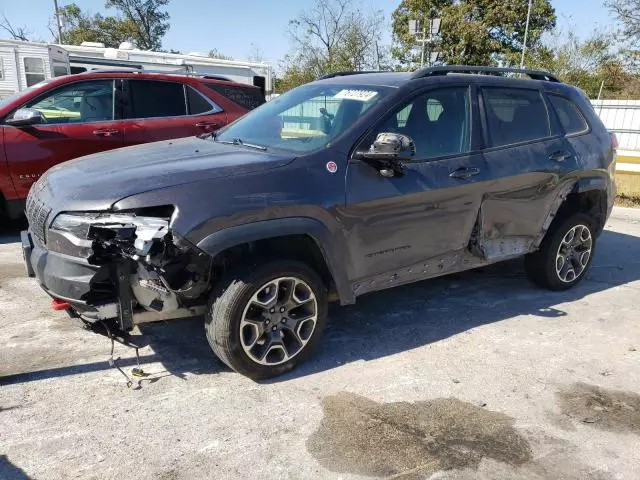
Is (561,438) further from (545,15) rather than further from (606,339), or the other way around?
(545,15)

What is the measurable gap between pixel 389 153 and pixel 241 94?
4.72 meters

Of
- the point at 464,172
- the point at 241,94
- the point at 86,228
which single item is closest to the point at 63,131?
the point at 241,94

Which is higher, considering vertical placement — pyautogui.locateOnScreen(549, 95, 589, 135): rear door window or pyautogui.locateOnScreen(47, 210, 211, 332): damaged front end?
pyautogui.locateOnScreen(549, 95, 589, 135): rear door window

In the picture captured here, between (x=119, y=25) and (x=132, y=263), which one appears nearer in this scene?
(x=132, y=263)

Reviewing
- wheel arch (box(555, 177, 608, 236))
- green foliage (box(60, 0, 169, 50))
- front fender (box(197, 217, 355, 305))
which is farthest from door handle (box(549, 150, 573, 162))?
green foliage (box(60, 0, 169, 50))

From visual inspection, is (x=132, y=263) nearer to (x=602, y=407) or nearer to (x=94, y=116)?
(x=602, y=407)

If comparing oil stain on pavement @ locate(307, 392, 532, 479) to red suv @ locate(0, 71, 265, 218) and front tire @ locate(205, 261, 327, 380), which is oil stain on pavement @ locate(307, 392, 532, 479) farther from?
red suv @ locate(0, 71, 265, 218)

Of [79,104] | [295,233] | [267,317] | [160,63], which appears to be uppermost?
[160,63]

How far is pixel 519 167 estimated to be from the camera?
4.39m

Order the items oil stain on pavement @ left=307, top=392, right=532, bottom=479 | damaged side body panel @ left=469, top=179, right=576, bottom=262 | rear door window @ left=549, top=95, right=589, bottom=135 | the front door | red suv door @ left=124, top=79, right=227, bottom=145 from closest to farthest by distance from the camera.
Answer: oil stain on pavement @ left=307, top=392, right=532, bottom=479 < the front door < damaged side body panel @ left=469, top=179, right=576, bottom=262 < rear door window @ left=549, top=95, right=589, bottom=135 < red suv door @ left=124, top=79, right=227, bottom=145

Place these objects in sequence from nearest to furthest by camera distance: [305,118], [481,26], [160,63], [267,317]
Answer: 1. [267,317]
2. [305,118]
3. [160,63]
4. [481,26]

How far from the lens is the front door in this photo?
3.53 metres

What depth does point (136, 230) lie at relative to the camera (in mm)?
2811

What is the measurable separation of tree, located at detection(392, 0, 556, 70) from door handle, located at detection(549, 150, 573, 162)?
26928 mm
